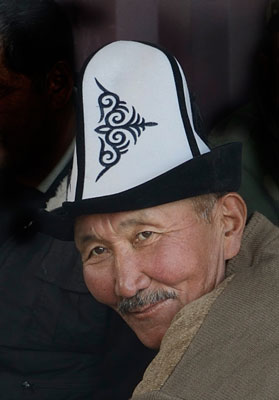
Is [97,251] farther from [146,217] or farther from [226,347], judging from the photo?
[226,347]

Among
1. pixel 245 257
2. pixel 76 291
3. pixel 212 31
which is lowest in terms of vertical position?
pixel 76 291

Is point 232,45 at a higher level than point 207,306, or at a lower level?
higher

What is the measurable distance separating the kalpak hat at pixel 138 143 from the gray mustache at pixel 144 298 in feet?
0.60

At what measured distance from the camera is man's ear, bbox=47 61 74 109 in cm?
293

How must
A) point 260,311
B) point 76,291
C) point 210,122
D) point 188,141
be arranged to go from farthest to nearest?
point 210,122 < point 76,291 < point 188,141 < point 260,311

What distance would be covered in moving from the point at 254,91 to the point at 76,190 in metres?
1.13

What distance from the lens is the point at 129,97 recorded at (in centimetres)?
210

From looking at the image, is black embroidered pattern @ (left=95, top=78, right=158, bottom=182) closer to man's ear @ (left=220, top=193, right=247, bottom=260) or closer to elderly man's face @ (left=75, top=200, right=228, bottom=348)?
elderly man's face @ (left=75, top=200, right=228, bottom=348)

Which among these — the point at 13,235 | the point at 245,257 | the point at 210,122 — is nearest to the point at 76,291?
the point at 13,235

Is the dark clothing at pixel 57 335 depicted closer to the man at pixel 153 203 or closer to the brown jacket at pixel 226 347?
the man at pixel 153 203

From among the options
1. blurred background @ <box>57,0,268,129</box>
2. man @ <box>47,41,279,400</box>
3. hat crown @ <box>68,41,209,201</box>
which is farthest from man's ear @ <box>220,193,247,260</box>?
blurred background @ <box>57,0,268,129</box>

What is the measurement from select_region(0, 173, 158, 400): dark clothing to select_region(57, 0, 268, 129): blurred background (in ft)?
1.93

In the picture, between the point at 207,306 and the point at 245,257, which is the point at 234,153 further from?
the point at 207,306

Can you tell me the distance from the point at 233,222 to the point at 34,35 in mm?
1032
